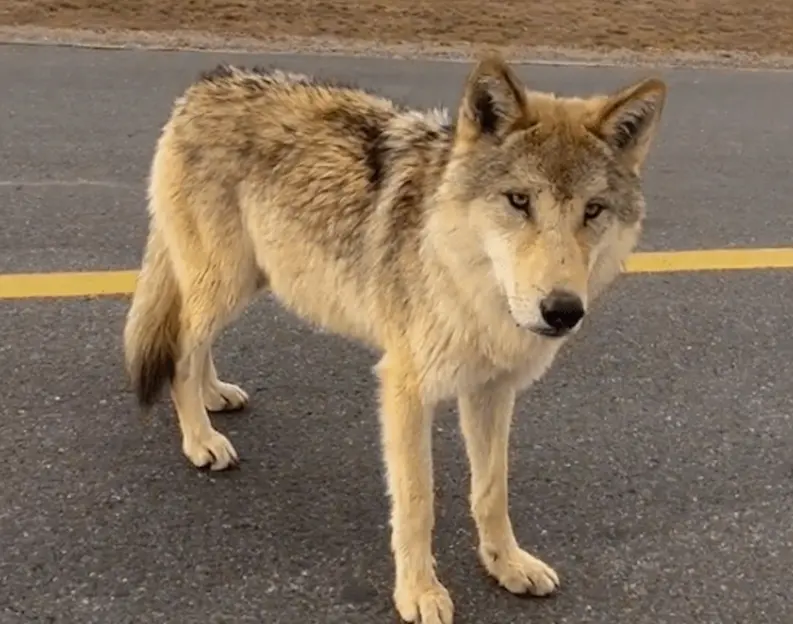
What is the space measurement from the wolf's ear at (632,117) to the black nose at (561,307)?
1.79 ft

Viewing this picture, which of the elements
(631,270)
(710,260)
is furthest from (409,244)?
(710,260)

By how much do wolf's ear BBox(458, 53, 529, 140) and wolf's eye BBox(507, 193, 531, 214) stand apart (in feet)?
0.68

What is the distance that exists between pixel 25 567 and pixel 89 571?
19 cm

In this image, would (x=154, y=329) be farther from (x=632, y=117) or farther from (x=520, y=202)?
(x=632, y=117)

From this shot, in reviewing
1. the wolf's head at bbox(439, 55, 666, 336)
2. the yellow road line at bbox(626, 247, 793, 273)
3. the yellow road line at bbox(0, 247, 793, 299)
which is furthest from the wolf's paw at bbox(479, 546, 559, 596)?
the yellow road line at bbox(626, 247, 793, 273)

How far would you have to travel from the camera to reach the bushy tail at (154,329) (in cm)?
414

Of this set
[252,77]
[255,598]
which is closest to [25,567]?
[255,598]

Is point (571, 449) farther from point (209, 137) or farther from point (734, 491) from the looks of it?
point (209, 137)

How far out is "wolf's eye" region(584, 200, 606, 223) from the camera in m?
3.04

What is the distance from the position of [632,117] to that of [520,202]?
1.44ft

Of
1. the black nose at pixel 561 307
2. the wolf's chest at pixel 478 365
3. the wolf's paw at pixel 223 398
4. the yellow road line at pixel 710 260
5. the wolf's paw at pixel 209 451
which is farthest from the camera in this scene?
the yellow road line at pixel 710 260

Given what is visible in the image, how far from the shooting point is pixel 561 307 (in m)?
2.84

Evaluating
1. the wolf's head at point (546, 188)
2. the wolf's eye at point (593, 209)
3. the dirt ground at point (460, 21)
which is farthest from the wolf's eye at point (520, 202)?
the dirt ground at point (460, 21)

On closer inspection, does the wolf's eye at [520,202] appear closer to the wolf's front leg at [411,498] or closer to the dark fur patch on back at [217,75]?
the wolf's front leg at [411,498]
